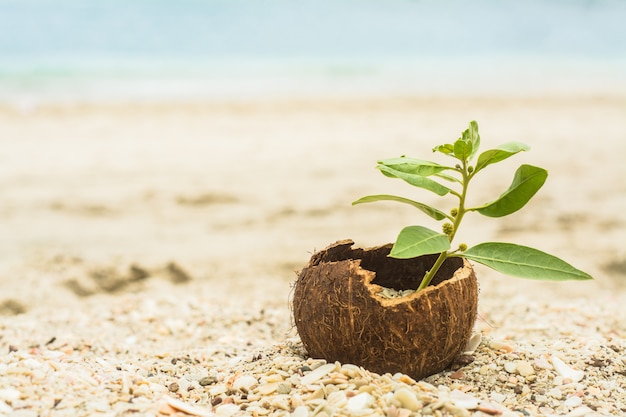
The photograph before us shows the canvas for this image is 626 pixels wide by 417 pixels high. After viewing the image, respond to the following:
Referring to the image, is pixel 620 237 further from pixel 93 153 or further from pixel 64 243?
pixel 93 153

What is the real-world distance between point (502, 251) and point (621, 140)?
8.46 m

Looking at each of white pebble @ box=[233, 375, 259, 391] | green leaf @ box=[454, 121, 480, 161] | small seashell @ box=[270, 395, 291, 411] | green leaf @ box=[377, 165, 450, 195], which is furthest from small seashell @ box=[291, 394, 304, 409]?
green leaf @ box=[454, 121, 480, 161]

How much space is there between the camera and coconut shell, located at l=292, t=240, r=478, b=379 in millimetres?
2242

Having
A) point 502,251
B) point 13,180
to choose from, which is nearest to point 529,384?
point 502,251

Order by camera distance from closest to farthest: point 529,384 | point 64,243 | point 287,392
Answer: point 287,392 < point 529,384 < point 64,243

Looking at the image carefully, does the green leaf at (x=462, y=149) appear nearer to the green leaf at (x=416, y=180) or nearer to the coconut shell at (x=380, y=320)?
the green leaf at (x=416, y=180)

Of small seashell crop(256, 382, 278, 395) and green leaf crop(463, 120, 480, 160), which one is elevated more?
green leaf crop(463, 120, 480, 160)

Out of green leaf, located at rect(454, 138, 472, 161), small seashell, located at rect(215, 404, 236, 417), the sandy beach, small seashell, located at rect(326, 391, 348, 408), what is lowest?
the sandy beach

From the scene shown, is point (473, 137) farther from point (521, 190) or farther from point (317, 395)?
point (317, 395)

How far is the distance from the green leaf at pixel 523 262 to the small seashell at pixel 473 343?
1.47 feet

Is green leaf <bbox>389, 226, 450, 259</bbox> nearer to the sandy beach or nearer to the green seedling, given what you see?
the green seedling

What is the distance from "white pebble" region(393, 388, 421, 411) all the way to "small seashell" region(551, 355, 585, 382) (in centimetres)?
70

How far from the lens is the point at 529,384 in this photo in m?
2.42

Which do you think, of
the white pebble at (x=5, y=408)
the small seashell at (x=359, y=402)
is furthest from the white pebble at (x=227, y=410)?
the white pebble at (x=5, y=408)
